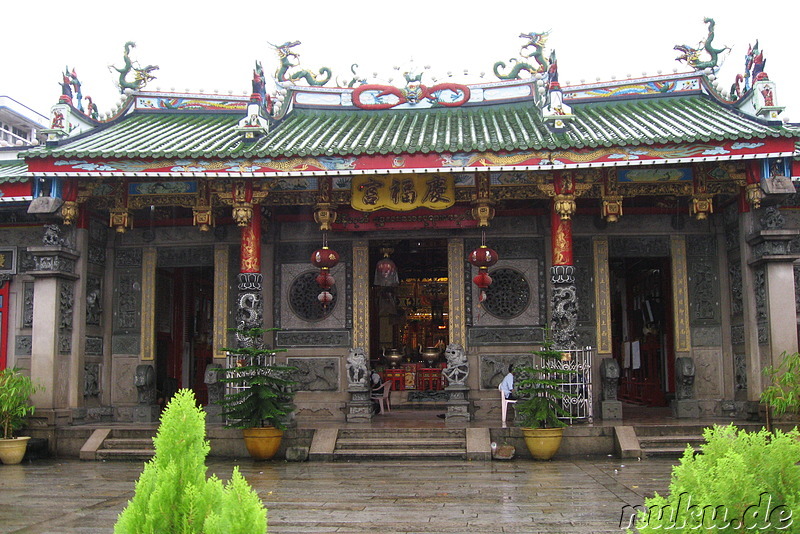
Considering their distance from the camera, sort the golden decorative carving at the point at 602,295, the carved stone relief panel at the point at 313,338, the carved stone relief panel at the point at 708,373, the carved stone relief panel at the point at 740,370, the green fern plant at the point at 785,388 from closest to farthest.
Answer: the green fern plant at the point at 785,388 < the carved stone relief panel at the point at 740,370 < the carved stone relief panel at the point at 708,373 < the golden decorative carving at the point at 602,295 < the carved stone relief panel at the point at 313,338

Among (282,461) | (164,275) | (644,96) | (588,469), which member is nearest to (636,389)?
(644,96)

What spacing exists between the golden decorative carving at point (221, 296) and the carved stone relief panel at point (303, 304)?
3.22 feet

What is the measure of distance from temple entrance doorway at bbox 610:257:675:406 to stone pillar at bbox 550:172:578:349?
2964mm

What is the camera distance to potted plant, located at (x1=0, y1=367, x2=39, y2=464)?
397 inches

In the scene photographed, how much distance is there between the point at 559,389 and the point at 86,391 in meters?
7.80

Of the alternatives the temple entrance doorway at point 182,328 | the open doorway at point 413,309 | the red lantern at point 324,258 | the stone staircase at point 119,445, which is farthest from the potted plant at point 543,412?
the open doorway at point 413,309

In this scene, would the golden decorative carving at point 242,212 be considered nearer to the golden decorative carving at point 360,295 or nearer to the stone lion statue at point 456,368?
the golden decorative carving at point 360,295

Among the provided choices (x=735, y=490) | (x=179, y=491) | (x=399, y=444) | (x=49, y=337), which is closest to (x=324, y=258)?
(x=399, y=444)

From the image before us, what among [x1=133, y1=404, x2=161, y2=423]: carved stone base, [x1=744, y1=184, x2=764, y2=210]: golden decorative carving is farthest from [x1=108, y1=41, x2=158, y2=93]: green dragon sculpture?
[x1=744, y1=184, x2=764, y2=210]: golden decorative carving

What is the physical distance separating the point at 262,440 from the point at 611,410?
5524 mm

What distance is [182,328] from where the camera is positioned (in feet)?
49.7

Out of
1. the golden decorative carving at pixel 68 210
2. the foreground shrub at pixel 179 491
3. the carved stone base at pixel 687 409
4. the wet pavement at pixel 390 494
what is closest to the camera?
the foreground shrub at pixel 179 491

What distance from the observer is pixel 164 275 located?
14125 millimetres

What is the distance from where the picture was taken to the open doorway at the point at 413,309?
18172 millimetres
